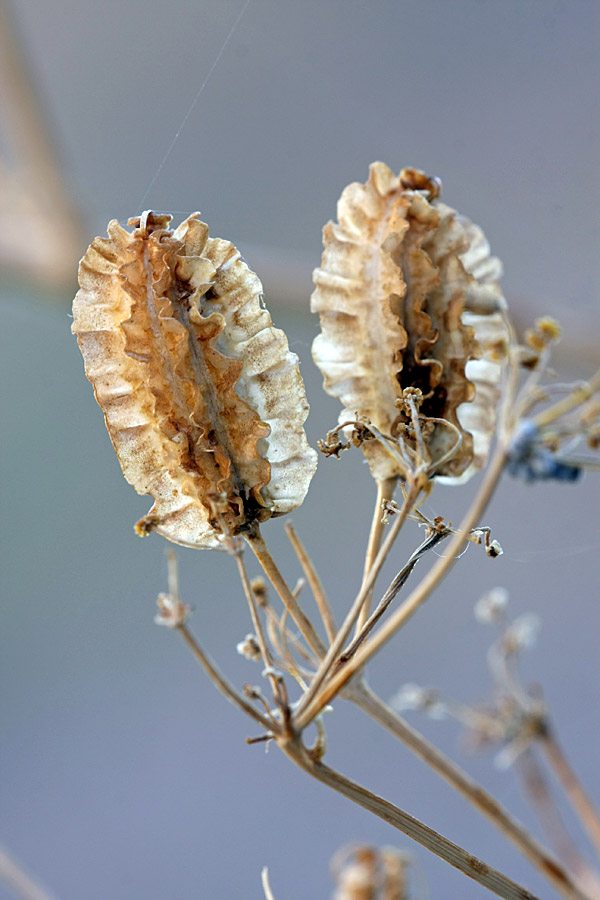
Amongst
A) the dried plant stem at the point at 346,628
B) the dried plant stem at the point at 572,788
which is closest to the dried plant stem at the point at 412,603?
the dried plant stem at the point at 346,628

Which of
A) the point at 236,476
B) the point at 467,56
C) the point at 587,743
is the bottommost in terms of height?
the point at 587,743

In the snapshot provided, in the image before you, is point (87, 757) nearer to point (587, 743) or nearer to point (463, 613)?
point (463, 613)

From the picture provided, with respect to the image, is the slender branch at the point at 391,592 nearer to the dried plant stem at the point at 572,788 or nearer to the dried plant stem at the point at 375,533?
the dried plant stem at the point at 375,533

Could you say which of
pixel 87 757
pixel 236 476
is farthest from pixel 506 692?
pixel 87 757

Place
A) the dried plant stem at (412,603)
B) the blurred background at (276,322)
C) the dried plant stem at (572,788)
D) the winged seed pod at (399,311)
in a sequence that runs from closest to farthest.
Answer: the dried plant stem at (412,603) → the winged seed pod at (399,311) → the dried plant stem at (572,788) → the blurred background at (276,322)

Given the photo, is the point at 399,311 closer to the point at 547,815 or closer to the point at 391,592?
the point at 391,592
